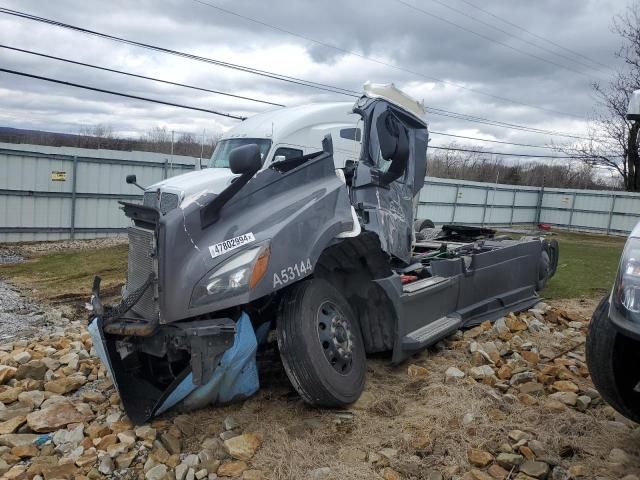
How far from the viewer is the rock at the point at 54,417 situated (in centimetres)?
407

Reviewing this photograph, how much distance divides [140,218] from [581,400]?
11.7 feet

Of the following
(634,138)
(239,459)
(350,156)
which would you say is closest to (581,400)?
(239,459)

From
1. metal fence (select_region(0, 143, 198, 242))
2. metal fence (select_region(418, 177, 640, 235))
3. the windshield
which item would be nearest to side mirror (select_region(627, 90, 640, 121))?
the windshield

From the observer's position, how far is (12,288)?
10.2m

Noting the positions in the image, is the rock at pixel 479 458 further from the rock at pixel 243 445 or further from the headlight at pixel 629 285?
the rock at pixel 243 445

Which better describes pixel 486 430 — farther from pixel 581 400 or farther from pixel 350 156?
pixel 350 156

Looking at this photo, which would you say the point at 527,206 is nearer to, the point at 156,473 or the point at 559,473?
the point at 559,473

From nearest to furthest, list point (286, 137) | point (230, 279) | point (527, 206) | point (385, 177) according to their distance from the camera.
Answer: point (230, 279) < point (385, 177) < point (286, 137) < point (527, 206)

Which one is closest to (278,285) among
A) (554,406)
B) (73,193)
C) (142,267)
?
(142,267)

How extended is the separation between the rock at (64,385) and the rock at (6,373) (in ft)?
1.29

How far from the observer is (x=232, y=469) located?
139 inches

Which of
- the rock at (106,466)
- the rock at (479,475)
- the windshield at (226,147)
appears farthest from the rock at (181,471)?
the windshield at (226,147)

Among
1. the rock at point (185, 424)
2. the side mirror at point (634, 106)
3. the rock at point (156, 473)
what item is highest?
the side mirror at point (634, 106)

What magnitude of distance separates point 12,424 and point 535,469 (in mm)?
3507
